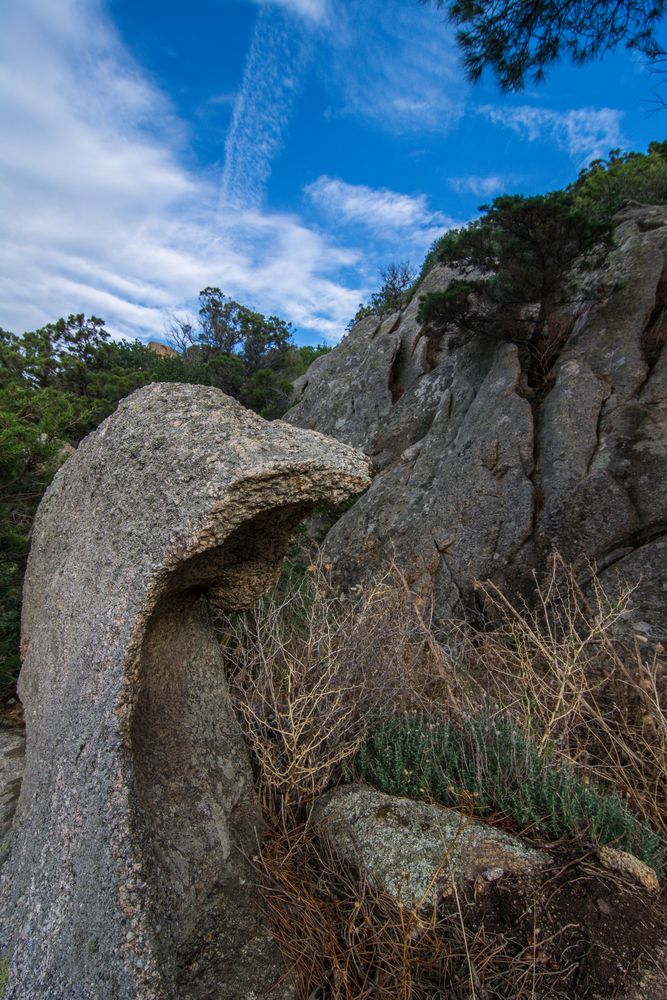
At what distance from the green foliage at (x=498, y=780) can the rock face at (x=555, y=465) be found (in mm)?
2769

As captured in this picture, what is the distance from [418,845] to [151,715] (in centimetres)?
122

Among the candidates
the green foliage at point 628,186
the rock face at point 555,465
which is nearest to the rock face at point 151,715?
the rock face at point 555,465

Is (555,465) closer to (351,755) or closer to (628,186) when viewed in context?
(351,755)

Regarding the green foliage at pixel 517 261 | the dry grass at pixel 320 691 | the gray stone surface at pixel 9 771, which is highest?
the green foliage at pixel 517 261

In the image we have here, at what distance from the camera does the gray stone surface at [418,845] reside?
6.66 ft

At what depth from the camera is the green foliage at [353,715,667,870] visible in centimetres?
226

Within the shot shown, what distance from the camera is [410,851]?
2.13 meters

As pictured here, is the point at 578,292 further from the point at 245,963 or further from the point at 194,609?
the point at 245,963

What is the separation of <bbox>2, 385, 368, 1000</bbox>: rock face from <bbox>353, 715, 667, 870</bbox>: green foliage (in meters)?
0.71

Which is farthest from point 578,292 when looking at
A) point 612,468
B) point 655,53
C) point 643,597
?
point 643,597

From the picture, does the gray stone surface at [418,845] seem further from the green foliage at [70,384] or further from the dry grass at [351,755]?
the green foliage at [70,384]

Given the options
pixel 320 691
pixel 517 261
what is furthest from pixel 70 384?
pixel 320 691

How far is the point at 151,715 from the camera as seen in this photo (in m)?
2.24

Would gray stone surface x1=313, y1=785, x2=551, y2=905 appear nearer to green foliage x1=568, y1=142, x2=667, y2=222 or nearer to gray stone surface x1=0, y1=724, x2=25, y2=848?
gray stone surface x1=0, y1=724, x2=25, y2=848
